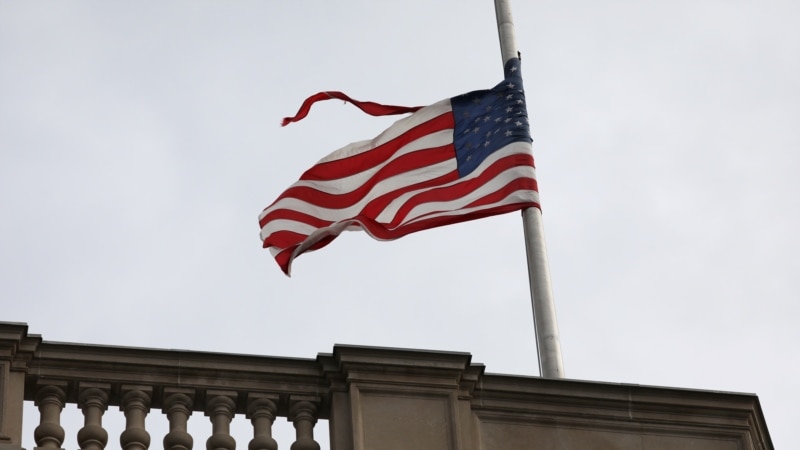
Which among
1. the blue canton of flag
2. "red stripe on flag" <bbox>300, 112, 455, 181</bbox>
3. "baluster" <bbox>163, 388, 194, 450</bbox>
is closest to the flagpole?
the blue canton of flag

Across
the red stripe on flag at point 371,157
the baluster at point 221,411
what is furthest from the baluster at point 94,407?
the red stripe on flag at point 371,157

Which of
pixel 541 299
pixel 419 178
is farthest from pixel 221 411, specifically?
pixel 419 178

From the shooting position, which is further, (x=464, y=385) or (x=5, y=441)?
(x=464, y=385)

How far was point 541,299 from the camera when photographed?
19500mm

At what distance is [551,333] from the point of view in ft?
62.7

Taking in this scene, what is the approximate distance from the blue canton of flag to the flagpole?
130 centimetres

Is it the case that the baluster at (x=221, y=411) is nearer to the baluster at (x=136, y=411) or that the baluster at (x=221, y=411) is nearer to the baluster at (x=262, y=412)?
the baluster at (x=262, y=412)

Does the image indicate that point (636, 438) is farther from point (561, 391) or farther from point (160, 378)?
point (160, 378)

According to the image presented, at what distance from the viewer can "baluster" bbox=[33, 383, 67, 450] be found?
1575cm

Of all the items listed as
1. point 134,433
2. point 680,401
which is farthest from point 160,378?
point 680,401

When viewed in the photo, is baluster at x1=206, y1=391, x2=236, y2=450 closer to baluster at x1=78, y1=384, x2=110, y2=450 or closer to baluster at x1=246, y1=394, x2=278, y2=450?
baluster at x1=246, y1=394, x2=278, y2=450

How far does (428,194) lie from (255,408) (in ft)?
17.9

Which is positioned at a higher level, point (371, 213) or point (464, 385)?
point (371, 213)

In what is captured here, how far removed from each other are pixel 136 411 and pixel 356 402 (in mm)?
1777
